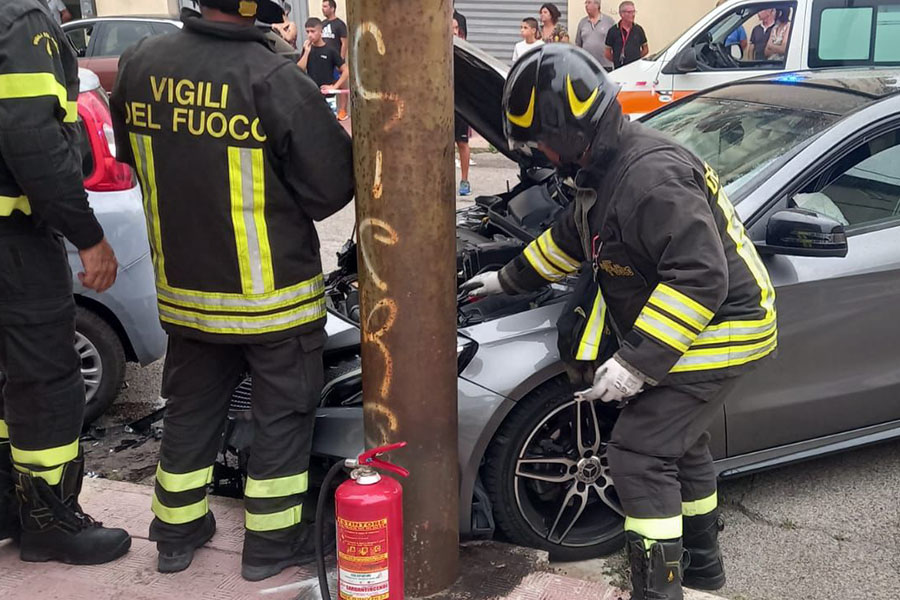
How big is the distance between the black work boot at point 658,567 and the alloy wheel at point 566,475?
526 mm

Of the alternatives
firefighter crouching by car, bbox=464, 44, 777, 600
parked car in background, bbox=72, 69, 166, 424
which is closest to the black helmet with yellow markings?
firefighter crouching by car, bbox=464, 44, 777, 600

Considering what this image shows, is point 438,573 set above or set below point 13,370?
below

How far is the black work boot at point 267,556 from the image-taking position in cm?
296

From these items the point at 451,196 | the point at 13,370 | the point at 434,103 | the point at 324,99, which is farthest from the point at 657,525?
the point at 13,370

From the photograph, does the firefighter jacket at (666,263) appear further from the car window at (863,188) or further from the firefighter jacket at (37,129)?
the firefighter jacket at (37,129)

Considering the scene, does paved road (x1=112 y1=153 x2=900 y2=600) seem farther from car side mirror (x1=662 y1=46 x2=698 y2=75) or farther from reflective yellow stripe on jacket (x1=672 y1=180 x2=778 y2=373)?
car side mirror (x1=662 y1=46 x2=698 y2=75)

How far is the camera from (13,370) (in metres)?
2.93

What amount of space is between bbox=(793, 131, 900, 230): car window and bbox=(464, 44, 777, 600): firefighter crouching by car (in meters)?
0.99

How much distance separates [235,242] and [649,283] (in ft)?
3.79

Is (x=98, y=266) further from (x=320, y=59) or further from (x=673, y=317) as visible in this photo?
(x=320, y=59)

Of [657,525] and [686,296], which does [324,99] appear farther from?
[657,525]

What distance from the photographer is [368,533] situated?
2510 millimetres

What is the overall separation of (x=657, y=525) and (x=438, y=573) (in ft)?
2.10

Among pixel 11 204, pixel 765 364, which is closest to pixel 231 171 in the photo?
pixel 11 204
